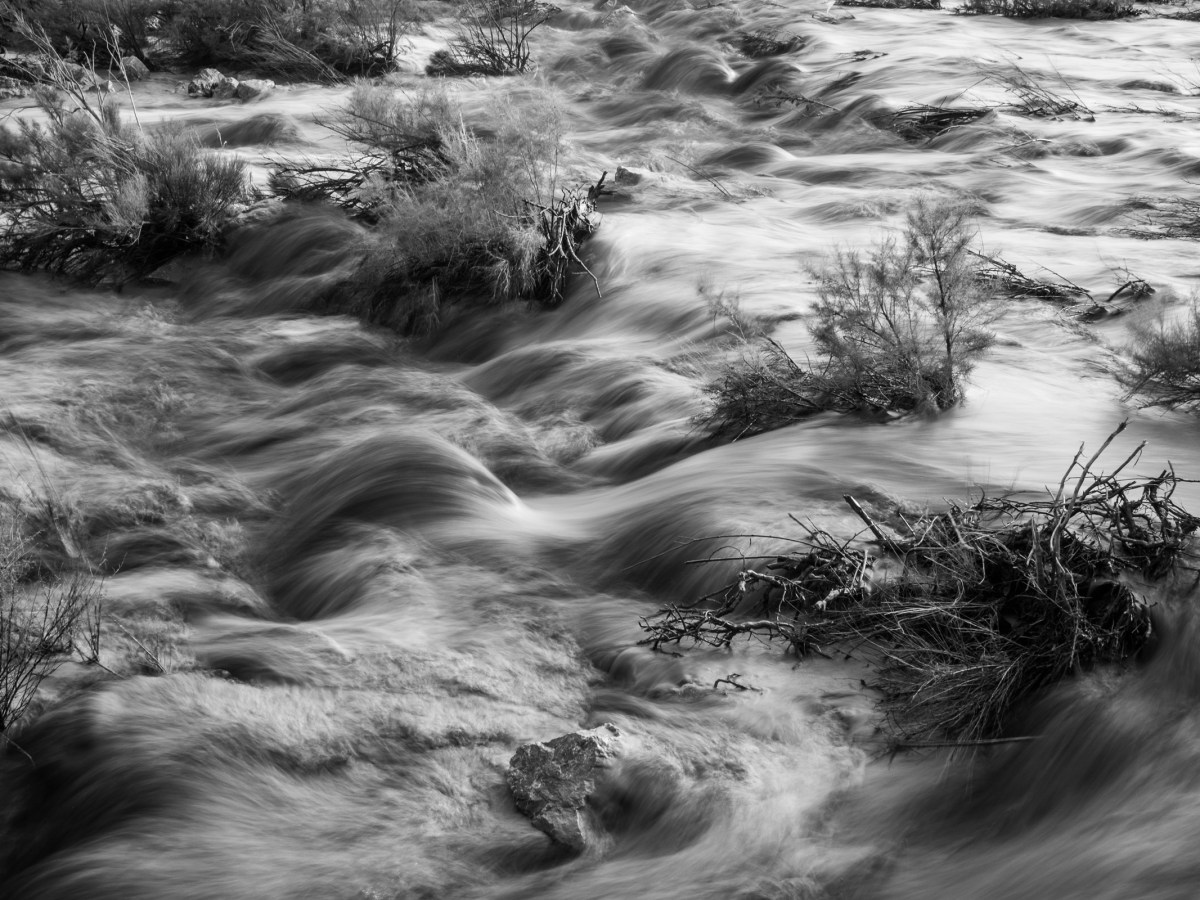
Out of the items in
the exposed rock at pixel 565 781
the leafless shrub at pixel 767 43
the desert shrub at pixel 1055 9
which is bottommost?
the exposed rock at pixel 565 781

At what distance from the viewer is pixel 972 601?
135 inches

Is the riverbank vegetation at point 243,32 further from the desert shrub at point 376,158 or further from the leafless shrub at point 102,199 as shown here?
the leafless shrub at point 102,199

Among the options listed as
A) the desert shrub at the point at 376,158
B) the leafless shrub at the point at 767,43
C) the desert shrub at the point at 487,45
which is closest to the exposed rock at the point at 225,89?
the desert shrub at the point at 487,45

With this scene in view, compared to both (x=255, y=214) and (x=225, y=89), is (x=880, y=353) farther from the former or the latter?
(x=225, y=89)

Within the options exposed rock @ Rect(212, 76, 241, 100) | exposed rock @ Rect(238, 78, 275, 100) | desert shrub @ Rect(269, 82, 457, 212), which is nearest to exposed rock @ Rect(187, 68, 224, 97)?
exposed rock @ Rect(212, 76, 241, 100)

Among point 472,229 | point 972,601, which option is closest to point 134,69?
point 472,229

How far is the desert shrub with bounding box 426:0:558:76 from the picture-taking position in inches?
472

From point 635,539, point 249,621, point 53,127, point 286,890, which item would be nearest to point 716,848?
point 286,890

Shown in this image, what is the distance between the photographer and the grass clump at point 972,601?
3.15m

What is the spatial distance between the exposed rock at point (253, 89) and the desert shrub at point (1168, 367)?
28.5 ft

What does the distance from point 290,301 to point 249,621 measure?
141 inches

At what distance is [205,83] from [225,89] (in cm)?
20

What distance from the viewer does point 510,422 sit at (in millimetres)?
5754

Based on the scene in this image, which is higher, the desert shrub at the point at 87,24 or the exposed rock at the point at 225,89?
the desert shrub at the point at 87,24
